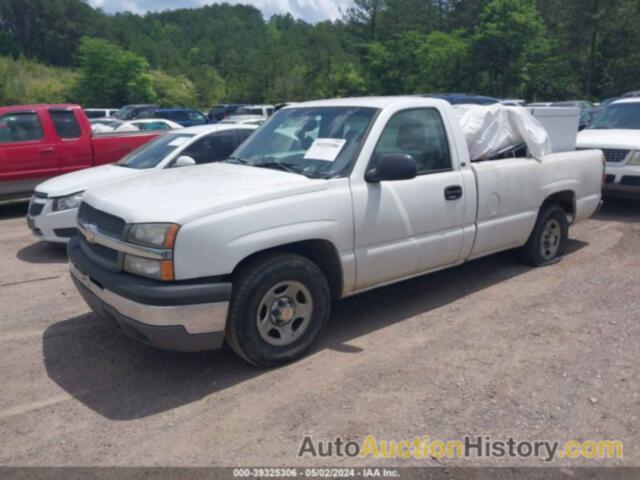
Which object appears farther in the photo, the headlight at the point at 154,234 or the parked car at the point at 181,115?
the parked car at the point at 181,115

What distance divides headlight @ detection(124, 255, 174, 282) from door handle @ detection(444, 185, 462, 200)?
2488mm

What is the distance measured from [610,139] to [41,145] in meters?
9.41

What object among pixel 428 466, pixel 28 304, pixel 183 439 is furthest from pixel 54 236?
pixel 428 466

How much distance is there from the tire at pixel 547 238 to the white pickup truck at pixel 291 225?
0.54 meters

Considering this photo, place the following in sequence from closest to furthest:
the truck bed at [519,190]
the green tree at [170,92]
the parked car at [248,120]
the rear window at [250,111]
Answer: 1. the truck bed at [519,190]
2. the parked car at [248,120]
3. the rear window at [250,111]
4. the green tree at [170,92]

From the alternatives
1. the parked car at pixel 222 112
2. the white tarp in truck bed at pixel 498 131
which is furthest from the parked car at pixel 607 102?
the parked car at pixel 222 112

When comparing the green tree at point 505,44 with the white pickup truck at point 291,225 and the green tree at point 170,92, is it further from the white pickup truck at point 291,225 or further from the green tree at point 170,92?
the white pickup truck at point 291,225

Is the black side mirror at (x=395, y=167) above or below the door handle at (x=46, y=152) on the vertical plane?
above

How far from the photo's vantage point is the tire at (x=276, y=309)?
3746 millimetres

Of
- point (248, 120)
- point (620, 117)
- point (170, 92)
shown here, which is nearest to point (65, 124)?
point (248, 120)

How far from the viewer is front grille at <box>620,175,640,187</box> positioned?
8.29 metres

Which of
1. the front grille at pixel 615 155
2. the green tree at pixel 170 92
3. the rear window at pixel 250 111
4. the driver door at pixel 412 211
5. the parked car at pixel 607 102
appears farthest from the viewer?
the green tree at pixel 170 92

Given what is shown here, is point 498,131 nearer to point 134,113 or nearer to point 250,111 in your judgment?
point 134,113

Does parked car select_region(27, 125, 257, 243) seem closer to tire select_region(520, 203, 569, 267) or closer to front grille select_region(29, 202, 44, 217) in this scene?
front grille select_region(29, 202, 44, 217)
